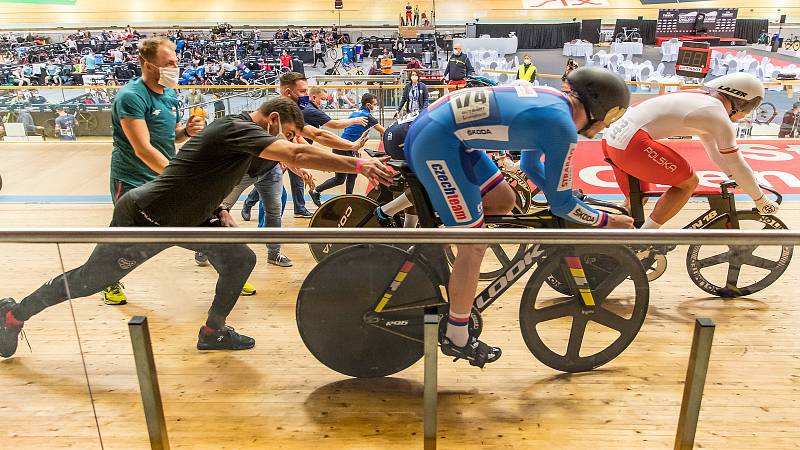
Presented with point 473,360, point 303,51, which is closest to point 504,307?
point 473,360

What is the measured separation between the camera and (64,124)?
8742mm

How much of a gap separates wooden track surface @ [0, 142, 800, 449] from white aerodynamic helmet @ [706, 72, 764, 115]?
1.34 metres

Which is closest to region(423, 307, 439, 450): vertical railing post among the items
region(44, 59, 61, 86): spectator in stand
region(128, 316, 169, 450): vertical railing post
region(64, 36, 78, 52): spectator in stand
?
region(128, 316, 169, 450): vertical railing post

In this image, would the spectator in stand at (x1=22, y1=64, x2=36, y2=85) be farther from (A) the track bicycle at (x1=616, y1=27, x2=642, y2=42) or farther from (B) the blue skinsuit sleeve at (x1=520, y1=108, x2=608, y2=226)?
(A) the track bicycle at (x1=616, y1=27, x2=642, y2=42)

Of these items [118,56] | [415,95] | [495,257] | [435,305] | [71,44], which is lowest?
[435,305]

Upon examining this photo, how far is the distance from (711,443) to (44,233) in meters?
2.42

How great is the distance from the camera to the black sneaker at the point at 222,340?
219 cm

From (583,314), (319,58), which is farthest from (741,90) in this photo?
(319,58)

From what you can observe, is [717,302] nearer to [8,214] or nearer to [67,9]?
[8,214]

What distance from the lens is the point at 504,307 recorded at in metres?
2.31

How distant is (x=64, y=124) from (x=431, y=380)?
28.1ft

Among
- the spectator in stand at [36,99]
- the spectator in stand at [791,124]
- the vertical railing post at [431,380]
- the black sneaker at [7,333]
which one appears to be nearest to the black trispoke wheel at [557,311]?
the vertical railing post at [431,380]

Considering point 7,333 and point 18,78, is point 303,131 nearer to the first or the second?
point 7,333

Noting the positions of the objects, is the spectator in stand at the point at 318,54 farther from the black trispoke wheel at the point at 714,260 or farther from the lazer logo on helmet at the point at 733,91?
the black trispoke wheel at the point at 714,260
